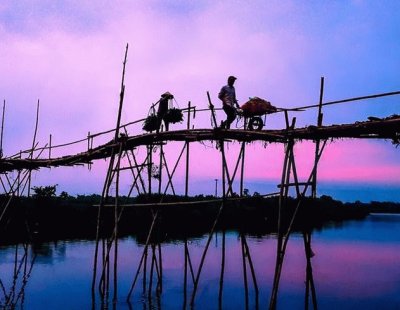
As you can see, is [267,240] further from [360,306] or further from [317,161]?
[317,161]

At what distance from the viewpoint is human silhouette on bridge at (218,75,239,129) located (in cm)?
1123

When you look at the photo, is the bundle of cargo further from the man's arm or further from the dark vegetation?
the dark vegetation

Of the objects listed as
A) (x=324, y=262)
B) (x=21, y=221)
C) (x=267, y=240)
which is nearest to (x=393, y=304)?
(x=324, y=262)

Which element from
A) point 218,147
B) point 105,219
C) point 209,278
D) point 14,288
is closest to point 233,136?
point 218,147

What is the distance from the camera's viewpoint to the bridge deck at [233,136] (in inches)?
281

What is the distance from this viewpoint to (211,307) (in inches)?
607

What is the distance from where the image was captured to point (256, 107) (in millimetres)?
10367

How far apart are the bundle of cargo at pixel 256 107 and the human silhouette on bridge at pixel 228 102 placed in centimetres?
56

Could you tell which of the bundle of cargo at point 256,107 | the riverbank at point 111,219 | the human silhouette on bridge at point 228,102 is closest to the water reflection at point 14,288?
the riverbank at point 111,219

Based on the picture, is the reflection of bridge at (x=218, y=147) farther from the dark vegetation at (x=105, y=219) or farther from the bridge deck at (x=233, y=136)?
the dark vegetation at (x=105, y=219)

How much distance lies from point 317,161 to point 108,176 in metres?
5.95

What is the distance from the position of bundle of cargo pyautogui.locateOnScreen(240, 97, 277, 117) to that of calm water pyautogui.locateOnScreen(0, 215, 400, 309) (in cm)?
541

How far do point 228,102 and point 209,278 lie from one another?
1256cm

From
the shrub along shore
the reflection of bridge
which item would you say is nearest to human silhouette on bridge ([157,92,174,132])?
the reflection of bridge
